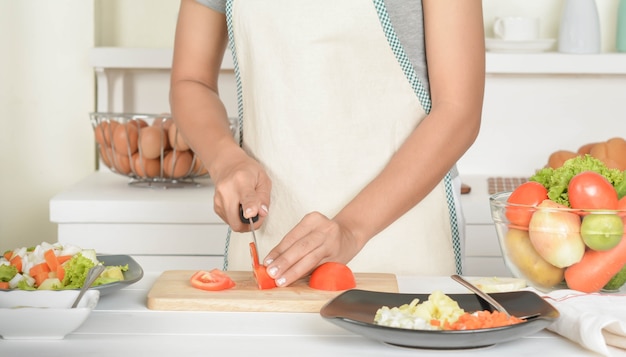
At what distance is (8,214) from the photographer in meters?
2.67

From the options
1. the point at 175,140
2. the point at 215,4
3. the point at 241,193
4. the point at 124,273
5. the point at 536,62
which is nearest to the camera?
the point at 124,273

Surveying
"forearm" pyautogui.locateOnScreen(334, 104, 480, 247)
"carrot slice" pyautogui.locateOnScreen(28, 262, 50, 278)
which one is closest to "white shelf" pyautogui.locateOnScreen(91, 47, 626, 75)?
"forearm" pyautogui.locateOnScreen(334, 104, 480, 247)

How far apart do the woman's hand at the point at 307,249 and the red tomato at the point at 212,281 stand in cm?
5

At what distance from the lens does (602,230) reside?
44.8 inches

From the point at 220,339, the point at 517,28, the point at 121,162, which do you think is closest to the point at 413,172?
the point at 220,339

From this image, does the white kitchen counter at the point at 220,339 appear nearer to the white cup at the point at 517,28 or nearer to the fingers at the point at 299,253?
the fingers at the point at 299,253

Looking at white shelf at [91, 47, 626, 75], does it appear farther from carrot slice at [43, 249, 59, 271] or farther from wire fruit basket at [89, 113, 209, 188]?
→ carrot slice at [43, 249, 59, 271]

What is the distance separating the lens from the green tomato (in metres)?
1.14

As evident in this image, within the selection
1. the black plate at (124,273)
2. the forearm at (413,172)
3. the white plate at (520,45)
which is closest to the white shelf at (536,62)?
the white plate at (520,45)

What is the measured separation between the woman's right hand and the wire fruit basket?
1.03 m

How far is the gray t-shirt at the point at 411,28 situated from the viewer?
1.49 meters

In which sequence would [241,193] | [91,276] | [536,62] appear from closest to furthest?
[91,276]
[241,193]
[536,62]

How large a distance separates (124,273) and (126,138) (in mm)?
1231

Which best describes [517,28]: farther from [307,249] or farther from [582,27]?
[307,249]
